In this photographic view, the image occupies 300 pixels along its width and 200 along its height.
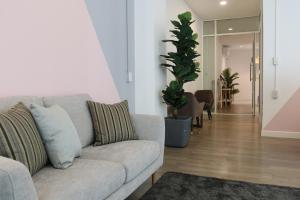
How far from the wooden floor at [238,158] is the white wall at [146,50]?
0.77 meters

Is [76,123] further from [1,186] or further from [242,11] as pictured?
[242,11]

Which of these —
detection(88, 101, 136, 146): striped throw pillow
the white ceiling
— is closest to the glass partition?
the white ceiling

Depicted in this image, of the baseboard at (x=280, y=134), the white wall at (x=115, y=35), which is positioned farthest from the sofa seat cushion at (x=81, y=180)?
the baseboard at (x=280, y=134)

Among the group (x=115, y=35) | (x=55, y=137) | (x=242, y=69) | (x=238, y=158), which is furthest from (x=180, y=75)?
(x=242, y=69)

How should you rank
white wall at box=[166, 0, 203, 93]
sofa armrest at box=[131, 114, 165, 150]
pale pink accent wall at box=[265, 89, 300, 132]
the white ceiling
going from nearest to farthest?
sofa armrest at box=[131, 114, 165, 150], pale pink accent wall at box=[265, 89, 300, 132], white wall at box=[166, 0, 203, 93], the white ceiling

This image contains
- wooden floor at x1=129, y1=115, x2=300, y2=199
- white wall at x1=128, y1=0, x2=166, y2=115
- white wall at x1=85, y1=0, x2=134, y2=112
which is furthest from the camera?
white wall at x1=128, y1=0, x2=166, y2=115

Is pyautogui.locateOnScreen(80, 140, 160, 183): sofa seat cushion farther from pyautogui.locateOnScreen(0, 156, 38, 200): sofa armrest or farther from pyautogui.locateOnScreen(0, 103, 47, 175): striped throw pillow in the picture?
pyautogui.locateOnScreen(0, 156, 38, 200): sofa armrest

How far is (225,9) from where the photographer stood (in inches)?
262

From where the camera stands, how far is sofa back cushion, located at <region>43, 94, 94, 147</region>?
2139mm

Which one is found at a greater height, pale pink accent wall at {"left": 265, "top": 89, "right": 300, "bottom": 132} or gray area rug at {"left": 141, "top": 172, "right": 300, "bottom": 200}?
pale pink accent wall at {"left": 265, "top": 89, "right": 300, "bottom": 132}

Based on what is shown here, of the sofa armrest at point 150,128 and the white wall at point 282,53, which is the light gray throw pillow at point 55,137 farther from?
the white wall at point 282,53

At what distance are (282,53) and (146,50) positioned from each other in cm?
231

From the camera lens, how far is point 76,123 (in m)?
2.17

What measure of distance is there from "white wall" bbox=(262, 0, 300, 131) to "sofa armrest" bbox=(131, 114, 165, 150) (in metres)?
2.83
